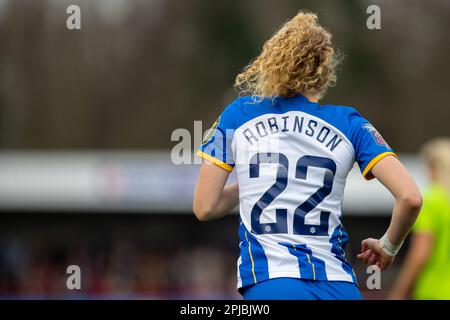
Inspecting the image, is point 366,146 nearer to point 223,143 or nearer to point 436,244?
point 223,143

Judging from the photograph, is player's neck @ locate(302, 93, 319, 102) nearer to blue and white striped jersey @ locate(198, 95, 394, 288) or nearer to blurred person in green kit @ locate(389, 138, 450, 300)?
blue and white striped jersey @ locate(198, 95, 394, 288)

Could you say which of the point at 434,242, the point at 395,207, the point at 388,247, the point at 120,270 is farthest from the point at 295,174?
the point at 120,270

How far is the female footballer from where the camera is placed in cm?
381

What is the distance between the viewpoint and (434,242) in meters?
6.51

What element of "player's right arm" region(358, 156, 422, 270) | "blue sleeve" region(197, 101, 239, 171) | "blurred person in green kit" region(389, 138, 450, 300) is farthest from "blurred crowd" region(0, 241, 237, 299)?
"blue sleeve" region(197, 101, 239, 171)

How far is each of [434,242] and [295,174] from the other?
296cm

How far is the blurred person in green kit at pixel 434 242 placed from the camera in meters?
6.44

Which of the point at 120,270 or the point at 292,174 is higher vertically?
the point at 292,174

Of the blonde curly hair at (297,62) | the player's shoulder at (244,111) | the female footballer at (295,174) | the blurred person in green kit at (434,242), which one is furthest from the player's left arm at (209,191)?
the blurred person in green kit at (434,242)

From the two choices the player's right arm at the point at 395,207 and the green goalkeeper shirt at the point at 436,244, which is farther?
the green goalkeeper shirt at the point at 436,244

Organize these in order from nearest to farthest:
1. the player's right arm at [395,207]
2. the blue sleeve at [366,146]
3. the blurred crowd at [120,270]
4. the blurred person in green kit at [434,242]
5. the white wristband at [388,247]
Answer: the player's right arm at [395,207]
the blue sleeve at [366,146]
the white wristband at [388,247]
the blurred person in green kit at [434,242]
the blurred crowd at [120,270]

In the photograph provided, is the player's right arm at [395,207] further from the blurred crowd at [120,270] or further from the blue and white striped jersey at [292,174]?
the blurred crowd at [120,270]
